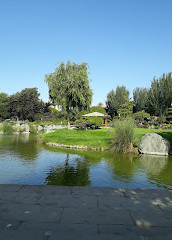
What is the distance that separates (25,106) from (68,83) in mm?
34048

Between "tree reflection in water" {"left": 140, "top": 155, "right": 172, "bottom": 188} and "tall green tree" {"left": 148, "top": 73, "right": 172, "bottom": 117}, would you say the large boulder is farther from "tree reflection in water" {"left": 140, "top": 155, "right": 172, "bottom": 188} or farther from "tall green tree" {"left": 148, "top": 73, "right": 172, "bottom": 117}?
"tall green tree" {"left": 148, "top": 73, "right": 172, "bottom": 117}

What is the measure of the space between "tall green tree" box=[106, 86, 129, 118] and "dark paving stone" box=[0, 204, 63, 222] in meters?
54.4

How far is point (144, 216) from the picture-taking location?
3.97m

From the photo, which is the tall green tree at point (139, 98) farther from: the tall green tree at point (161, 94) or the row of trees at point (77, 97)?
the tall green tree at point (161, 94)

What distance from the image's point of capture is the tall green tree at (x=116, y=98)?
57.5m

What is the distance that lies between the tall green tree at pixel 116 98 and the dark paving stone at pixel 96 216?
5425 centimetres

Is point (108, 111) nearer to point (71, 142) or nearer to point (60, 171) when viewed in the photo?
point (71, 142)

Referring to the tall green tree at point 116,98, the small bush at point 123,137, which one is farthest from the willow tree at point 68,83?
the tall green tree at point 116,98

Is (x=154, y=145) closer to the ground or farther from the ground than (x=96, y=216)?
farther from the ground

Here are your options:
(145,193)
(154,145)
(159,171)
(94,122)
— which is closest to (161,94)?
(94,122)

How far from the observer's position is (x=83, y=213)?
4.03 m

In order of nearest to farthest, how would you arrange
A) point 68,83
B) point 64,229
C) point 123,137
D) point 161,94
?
point 64,229 < point 123,137 < point 68,83 < point 161,94

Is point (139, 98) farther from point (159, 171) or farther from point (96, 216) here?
point (96, 216)

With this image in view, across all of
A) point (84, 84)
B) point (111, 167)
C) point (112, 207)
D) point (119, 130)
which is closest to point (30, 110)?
point (84, 84)
